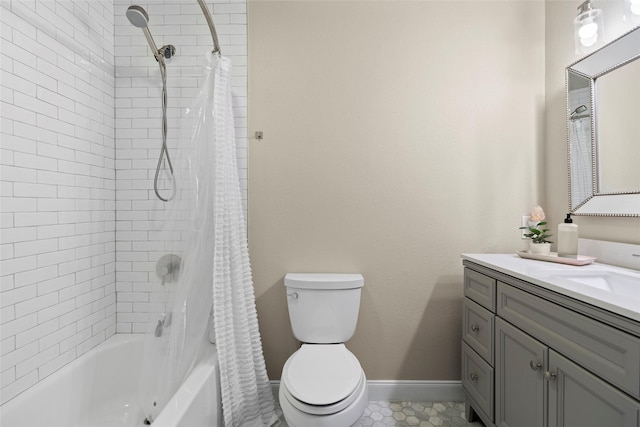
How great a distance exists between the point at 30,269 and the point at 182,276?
59cm

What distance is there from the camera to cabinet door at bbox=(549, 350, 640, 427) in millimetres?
788

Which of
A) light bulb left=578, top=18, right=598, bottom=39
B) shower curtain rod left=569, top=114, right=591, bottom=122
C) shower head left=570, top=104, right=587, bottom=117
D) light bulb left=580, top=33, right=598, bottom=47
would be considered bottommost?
shower curtain rod left=569, top=114, right=591, bottom=122

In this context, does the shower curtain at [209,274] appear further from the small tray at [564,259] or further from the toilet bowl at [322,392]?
the small tray at [564,259]

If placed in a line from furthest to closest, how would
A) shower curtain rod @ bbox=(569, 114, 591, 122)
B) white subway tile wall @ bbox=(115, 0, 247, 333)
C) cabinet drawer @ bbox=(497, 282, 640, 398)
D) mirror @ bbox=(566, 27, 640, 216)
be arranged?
white subway tile wall @ bbox=(115, 0, 247, 333), shower curtain rod @ bbox=(569, 114, 591, 122), mirror @ bbox=(566, 27, 640, 216), cabinet drawer @ bbox=(497, 282, 640, 398)

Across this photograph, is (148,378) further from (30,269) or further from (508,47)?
(508,47)

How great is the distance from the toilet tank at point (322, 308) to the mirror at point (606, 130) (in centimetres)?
123

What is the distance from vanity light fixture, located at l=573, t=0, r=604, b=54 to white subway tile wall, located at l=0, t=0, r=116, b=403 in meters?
2.44

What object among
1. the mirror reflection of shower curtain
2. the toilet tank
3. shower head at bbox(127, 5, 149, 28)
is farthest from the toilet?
shower head at bbox(127, 5, 149, 28)

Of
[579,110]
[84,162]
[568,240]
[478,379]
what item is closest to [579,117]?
[579,110]

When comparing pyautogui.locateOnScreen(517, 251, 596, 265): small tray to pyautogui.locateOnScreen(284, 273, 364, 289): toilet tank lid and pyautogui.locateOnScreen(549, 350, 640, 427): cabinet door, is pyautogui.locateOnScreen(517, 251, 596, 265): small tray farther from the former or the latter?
pyautogui.locateOnScreen(284, 273, 364, 289): toilet tank lid

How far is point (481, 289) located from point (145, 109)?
6.72ft

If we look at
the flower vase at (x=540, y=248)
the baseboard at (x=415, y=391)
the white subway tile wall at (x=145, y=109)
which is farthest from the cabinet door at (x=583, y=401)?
the white subway tile wall at (x=145, y=109)

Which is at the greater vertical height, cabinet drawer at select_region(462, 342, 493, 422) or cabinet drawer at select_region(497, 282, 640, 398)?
cabinet drawer at select_region(497, 282, 640, 398)

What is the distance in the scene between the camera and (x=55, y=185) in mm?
1363
